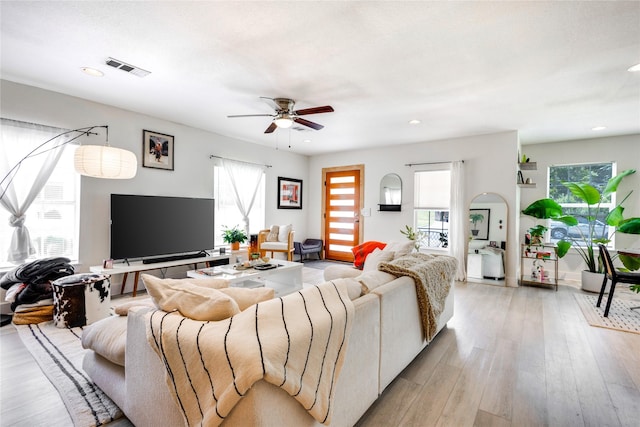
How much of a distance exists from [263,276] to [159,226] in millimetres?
1791

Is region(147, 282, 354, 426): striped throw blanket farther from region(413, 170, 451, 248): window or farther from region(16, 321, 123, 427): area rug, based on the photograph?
region(413, 170, 451, 248): window

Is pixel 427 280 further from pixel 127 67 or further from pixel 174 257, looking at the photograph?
pixel 174 257

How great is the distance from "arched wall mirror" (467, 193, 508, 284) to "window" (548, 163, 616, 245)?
1.39 m

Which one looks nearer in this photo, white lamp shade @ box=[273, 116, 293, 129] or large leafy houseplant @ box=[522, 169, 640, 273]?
white lamp shade @ box=[273, 116, 293, 129]

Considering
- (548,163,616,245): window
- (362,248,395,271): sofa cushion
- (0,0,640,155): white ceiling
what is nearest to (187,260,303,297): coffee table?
(362,248,395,271): sofa cushion

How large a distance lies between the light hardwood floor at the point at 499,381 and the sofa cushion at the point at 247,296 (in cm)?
96

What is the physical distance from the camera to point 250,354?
1.04 metres

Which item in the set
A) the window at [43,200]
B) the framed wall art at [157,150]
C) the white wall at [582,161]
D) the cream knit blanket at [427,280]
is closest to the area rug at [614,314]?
the white wall at [582,161]

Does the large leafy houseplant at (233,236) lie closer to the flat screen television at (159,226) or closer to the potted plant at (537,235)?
the flat screen television at (159,226)

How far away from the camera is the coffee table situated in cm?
355

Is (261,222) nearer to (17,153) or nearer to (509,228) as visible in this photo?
(17,153)

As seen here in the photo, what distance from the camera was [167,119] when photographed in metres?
4.69

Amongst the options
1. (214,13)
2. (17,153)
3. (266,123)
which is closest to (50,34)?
(214,13)

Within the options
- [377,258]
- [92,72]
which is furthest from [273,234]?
[92,72]
